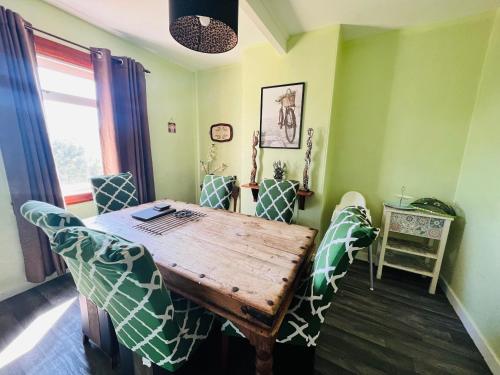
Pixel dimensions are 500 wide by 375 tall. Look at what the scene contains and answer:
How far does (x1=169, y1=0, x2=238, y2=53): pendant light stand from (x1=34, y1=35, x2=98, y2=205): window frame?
4.67ft

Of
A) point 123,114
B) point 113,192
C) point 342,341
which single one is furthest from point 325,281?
point 123,114

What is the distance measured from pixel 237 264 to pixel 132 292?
0.47 meters

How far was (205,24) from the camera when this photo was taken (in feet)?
4.23

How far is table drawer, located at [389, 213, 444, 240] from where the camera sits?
1802mm

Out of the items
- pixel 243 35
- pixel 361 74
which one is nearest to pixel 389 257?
pixel 361 74

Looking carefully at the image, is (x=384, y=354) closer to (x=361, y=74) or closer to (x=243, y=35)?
(x=361, y=74)

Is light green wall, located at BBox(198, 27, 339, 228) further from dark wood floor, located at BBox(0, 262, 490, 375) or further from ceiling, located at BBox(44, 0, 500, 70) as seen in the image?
dark wood floor, located at BBox(0, 262, 490, 375)

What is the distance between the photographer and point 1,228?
164 centimetres

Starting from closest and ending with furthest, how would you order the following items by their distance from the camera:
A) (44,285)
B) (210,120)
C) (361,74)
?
(44,285)
(361,74)
(210,120)

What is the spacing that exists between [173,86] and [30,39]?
1.50 m

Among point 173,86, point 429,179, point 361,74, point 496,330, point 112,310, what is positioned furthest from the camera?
point 173,86

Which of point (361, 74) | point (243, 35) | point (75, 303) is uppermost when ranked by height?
point (243, 35)

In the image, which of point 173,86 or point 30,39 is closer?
point 30,39

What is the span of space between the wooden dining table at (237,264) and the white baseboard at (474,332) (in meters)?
1.26
